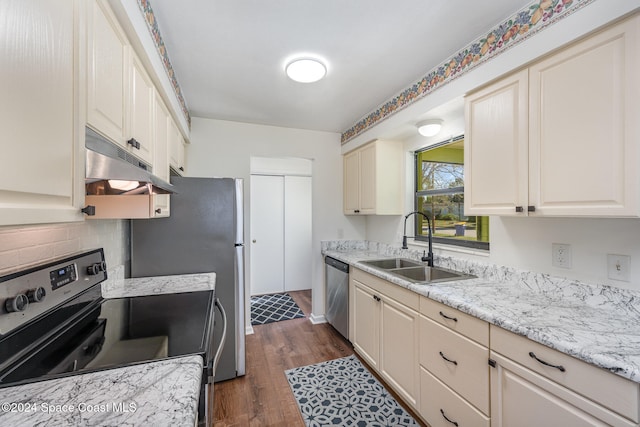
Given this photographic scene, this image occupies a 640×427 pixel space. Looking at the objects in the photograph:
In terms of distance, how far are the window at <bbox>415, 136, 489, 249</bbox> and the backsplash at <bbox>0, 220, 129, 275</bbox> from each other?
2.38 metres

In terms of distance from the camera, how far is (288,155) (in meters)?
3.20

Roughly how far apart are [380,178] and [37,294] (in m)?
2.49

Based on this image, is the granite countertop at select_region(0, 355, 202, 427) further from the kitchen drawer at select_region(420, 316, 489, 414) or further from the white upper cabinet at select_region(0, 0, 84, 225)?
the kitchen drawer at select_region(420, 316, 489, 414)

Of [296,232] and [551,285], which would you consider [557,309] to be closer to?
[551,285]

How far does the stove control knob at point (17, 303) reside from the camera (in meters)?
0.84

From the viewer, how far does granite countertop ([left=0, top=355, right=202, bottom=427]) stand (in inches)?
24.1

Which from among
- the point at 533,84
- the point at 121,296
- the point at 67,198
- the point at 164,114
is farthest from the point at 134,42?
the point at 533,84

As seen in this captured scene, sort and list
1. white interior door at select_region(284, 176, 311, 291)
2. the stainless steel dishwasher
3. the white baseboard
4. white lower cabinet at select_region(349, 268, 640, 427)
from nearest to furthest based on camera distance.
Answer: white lower cabinet at select_region(349, 268, 640, 427) → the stainless steel dishwasher → the white baseboard → white interior door at select_region(284, 176, 311, 291)

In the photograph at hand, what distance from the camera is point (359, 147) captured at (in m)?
3.03

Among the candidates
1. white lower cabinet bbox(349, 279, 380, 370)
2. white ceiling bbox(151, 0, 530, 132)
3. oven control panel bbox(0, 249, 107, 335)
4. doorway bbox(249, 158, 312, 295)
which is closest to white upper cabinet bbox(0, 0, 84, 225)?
oven control panel bbox(0, 249, 107, 335)

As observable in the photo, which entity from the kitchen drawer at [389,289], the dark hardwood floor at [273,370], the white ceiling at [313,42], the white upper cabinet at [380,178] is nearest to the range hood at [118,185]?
the white ceiling at [313,42]

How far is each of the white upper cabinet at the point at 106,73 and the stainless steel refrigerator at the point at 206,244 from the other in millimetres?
993

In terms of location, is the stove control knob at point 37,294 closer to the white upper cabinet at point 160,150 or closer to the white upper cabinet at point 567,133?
the white upper cabinet at point 160,150

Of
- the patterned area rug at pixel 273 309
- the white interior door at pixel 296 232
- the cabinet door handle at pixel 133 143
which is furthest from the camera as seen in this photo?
the white interior door at pixel 296 232
